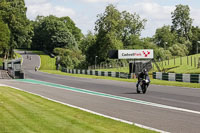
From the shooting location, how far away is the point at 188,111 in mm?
13062

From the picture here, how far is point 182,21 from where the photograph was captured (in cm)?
12825

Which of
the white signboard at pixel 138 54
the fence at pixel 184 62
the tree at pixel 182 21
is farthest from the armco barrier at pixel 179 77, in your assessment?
the tree at pixel 182 21

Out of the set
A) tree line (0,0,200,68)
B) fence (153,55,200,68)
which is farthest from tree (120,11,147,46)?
fence (153,55,200,68)

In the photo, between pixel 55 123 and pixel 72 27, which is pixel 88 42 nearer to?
pixel 72 27

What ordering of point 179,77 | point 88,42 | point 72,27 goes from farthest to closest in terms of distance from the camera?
point 72,27 → point 88,42 → point 179,77

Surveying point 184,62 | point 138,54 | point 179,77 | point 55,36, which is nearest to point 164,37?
point 55,36

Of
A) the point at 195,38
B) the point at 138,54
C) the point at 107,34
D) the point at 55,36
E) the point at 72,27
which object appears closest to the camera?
the point at 138,54

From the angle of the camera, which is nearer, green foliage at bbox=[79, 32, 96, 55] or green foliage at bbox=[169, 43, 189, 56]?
green foliage at bbox=[79, 32, 96, 55]

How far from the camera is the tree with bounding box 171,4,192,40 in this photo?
12625cm

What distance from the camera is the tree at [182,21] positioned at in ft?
414

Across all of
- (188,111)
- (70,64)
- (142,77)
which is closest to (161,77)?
(142,77)

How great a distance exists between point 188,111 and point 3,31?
3278 inches

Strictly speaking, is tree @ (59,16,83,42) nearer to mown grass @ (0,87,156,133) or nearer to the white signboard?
the white signboard

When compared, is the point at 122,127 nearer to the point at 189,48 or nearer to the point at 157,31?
the point at 189,48
